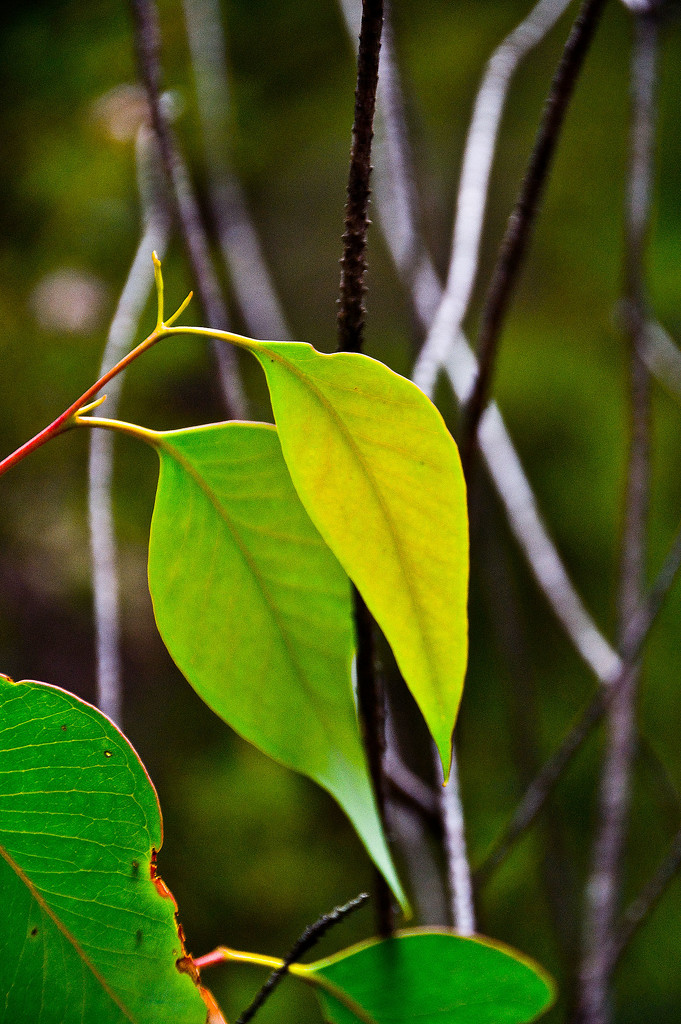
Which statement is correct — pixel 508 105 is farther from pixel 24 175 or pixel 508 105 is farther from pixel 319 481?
pixel 319 481

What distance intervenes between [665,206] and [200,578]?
80 centimetres

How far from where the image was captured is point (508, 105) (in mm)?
839

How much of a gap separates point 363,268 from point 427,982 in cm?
16

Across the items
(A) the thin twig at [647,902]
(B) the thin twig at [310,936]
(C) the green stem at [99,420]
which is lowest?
(A) the thin twig at [647,902]

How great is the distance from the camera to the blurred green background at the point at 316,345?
2.60 ft

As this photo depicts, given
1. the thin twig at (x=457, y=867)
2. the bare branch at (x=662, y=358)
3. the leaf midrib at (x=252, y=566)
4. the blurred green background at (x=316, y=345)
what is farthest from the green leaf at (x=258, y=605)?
the blurred green background at (x=316, y=345)

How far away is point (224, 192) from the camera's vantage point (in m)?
0.67

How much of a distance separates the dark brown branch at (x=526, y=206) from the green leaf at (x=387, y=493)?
85 mm

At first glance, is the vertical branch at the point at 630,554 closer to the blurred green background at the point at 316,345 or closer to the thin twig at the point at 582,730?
the thin twig at the point at 582,730

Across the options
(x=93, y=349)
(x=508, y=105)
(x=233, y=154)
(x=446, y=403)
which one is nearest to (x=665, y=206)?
(x=508, y=105)

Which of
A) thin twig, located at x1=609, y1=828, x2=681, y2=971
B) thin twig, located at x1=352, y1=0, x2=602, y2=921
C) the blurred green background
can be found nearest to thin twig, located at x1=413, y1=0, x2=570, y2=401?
thin twig, located at x1=352, y1=0, x2=602, y2=921

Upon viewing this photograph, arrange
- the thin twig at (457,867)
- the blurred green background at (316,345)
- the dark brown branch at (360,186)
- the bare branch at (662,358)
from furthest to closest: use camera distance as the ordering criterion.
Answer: the blurred green background at (316,345) → the bare branch at (662,358) → the thin twig at (457,867) → the dark brown branch at (360,186)

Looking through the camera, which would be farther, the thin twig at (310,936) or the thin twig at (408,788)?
the thin twig at (408,788)

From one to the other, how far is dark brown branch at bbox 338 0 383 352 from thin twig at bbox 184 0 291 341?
0.35 meters
